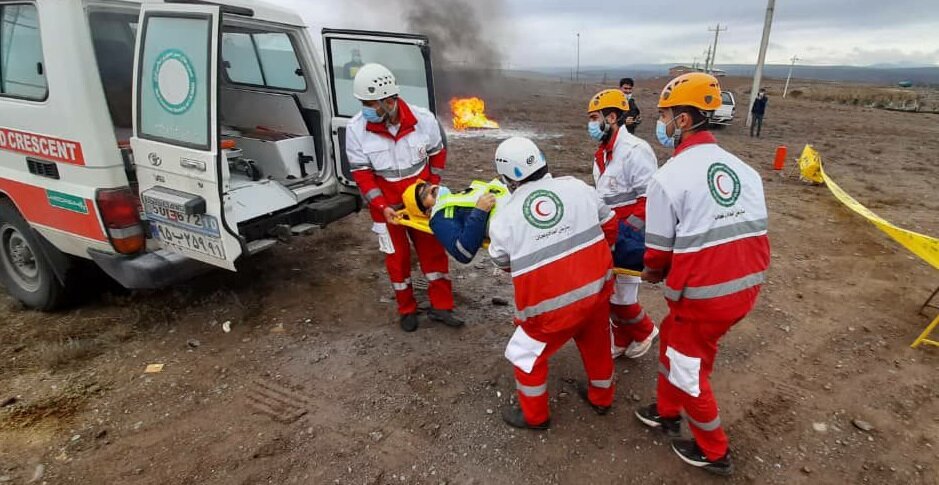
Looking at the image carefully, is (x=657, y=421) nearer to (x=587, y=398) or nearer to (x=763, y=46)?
(x=587, y=398)

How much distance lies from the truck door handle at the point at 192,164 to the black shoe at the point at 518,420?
2395 mm

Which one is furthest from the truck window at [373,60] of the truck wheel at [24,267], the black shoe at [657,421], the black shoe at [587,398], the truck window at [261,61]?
the black shoe at [657,421]

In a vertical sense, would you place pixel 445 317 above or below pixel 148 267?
below

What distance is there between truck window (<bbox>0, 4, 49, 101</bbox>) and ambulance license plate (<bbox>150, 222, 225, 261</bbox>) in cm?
113

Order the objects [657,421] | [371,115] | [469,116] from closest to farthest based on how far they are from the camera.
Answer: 1. [657,421]
2. [371,115]
3. [469,116]

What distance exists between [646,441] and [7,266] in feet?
17.4

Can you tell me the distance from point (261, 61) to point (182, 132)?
2445 millimetres

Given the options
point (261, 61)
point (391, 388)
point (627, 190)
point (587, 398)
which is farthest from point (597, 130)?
point (261, 61)

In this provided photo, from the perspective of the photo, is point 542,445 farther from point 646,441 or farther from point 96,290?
point 96,290

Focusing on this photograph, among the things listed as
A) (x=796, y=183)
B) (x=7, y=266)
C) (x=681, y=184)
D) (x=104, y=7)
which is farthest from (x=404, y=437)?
(x=796, y=183)

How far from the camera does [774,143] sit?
47.6ft

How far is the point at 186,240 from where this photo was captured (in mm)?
3402

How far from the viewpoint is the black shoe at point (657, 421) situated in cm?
→ 283

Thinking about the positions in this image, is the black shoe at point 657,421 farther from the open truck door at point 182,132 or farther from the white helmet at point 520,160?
the open truck door at point 182,132
